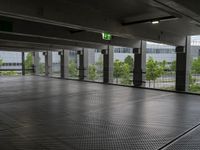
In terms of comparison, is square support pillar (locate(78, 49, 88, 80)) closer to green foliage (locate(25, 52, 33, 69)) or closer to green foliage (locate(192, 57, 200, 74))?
green foliage (locate(192, 57, 200, 74))

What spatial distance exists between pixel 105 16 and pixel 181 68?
561cm

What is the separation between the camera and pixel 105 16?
→ 728 cm

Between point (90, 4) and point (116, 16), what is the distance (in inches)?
60.5

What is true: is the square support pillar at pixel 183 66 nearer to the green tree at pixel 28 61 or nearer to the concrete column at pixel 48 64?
the concrete column at pixel 48 64

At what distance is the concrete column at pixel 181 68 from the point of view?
10992 millimetres

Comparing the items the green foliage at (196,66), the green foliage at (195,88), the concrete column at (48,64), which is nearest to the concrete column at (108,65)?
the green foliage at (195,88)

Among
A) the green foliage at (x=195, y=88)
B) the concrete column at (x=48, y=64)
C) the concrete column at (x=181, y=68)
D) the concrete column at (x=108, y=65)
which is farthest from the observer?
the concrete column at (x=48, y=64)

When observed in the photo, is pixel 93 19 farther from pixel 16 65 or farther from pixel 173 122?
pixel 16 65

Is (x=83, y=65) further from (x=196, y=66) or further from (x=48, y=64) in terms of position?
(x=196, y=66)

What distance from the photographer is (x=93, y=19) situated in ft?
22.3

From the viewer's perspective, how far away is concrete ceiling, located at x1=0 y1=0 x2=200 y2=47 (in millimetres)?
4887

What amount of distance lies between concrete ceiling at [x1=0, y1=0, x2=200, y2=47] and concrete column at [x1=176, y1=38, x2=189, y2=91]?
1.03 meters

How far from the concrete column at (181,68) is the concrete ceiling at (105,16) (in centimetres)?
103

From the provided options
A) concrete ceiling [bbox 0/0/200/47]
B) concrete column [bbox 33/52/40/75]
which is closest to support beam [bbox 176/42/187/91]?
concrete ceiling [bbox 0/0/200/47]
